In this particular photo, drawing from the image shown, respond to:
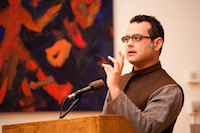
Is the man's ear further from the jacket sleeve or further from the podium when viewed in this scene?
the podium

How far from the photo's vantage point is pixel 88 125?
1.05 metres

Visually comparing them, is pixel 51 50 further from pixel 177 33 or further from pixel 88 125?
pixel 88 125

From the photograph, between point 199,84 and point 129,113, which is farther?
point 199,84

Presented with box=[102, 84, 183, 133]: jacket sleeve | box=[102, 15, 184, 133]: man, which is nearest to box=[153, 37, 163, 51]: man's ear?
box=[102, 15, 184, 133]: man

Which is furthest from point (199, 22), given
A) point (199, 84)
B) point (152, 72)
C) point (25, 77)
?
point (25, 77)

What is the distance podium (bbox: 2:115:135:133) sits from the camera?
103 cm

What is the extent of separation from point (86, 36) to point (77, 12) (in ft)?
0.62

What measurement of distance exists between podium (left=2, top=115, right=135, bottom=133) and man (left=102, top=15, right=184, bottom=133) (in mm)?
341

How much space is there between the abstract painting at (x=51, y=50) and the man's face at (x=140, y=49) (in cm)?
77

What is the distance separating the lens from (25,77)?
237 cm

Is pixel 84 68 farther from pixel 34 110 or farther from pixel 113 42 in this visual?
pixel 34 110

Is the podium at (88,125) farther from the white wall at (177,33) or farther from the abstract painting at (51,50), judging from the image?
the white wall at (177,33)

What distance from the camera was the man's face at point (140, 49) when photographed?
1.78 metres

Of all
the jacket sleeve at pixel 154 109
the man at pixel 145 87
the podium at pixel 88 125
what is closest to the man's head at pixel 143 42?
the man at pixel 145 87
